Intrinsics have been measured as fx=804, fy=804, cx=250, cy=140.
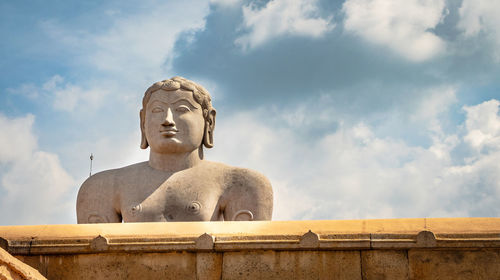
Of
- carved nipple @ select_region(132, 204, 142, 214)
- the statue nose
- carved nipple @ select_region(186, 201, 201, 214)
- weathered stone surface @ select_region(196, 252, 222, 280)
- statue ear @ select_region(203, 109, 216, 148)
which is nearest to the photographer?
weathered stone surface @ select_region(196, 252, 222, 280)

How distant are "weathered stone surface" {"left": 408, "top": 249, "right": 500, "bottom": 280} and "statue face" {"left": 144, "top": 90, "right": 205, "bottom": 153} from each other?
→ 17.4ft

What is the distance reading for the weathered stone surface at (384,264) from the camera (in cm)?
933

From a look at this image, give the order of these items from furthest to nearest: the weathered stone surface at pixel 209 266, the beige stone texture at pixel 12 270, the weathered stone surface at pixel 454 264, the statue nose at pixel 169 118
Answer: the statue nose at pixel 169 118, the weathered stone surface at pixel 209 266, the weathered stone surface at pixel 454 264, the beige stone texture at pixel 12 270

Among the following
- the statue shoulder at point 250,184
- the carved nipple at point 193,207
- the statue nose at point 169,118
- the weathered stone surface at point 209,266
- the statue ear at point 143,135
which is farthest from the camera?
the statue ear at point 143,135

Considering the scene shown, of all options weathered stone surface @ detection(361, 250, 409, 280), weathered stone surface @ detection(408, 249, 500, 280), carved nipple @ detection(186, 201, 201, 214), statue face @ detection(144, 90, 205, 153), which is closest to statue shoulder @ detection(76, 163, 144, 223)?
statue face @ detection(144, 90, 205, 153)

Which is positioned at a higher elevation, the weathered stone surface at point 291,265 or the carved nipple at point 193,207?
the carved nipple at point 193,207

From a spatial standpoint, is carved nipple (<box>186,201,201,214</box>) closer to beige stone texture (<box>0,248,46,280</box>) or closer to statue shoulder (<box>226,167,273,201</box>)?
statue shoulder (<box>226,167,273,201</box>)

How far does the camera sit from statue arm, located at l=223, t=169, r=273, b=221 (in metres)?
13.0

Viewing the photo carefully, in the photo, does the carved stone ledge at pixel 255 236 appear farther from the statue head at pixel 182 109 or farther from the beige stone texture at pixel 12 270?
the statue head at pixel 182 109

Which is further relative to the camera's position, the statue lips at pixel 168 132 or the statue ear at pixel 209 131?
the statue ear at pixel 209 131

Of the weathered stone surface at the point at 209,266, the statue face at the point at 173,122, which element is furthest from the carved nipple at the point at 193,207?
the weathered stone surface at the point at 209,266

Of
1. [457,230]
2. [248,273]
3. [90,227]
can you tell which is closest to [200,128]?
[90,227]

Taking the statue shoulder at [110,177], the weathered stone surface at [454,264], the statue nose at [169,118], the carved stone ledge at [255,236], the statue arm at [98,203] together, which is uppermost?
the statue nose at [169,118]

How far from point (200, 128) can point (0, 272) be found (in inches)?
233
